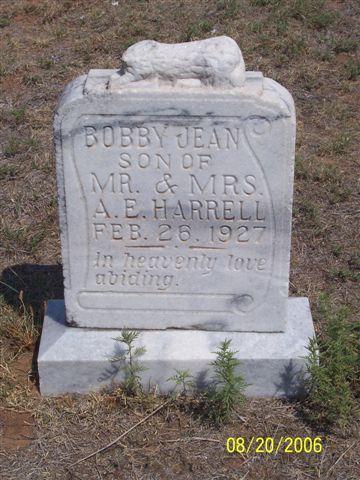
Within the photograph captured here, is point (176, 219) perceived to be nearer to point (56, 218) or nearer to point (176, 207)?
point (176, 207)

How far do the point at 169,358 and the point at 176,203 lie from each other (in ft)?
2.49

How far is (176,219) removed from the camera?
149 inches

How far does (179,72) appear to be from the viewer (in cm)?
350

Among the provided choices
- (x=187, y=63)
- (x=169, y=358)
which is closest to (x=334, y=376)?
(x=169, y=358)

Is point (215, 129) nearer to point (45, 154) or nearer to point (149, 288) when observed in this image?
point (149, 288)

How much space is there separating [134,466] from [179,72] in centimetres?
175

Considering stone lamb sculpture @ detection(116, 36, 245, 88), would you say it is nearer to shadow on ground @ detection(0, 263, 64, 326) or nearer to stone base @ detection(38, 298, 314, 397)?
stone base @ detection(38, 298, 314, 397)

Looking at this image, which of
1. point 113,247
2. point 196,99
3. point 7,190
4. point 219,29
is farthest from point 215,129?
point 219,29

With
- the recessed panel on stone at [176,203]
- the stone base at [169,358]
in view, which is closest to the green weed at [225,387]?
the stone base at [169,358]
